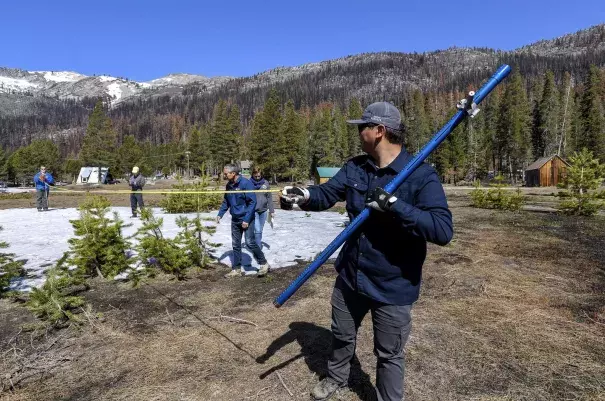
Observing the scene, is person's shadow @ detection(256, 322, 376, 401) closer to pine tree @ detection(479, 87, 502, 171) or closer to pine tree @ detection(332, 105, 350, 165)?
pine tree @ detection(332, 105, 350, 165)

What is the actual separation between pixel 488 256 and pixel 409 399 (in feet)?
21.7

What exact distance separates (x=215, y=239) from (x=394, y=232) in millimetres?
8775

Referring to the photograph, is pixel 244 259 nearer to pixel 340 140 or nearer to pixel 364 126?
pixel 364 126

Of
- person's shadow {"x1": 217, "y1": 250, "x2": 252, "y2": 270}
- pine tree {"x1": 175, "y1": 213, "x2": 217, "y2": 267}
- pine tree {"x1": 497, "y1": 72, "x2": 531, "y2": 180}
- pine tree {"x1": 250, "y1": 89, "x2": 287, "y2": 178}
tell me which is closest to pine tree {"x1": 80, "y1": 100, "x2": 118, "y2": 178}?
pine tree {"x1": 250, "y1": 89, "x2": 287, "y2": 178}

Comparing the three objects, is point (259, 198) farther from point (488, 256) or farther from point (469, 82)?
point (469, 82)

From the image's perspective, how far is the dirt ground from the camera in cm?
366

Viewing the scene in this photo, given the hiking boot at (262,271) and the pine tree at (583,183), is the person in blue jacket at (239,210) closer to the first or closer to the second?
the hiking boot at (262,271)

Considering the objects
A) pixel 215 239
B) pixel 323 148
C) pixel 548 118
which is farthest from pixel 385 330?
pixel 548 118

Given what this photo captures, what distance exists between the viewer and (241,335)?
482 cm

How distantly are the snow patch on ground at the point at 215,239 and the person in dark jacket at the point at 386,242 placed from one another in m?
5.27

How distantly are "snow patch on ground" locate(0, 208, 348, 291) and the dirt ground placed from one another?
5.40 ft

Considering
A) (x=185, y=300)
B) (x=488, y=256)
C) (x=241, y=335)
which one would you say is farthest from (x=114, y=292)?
(x=488, y=256)

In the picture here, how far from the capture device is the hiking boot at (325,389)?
11.0 feet

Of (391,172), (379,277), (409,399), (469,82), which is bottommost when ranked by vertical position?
(409,399)
